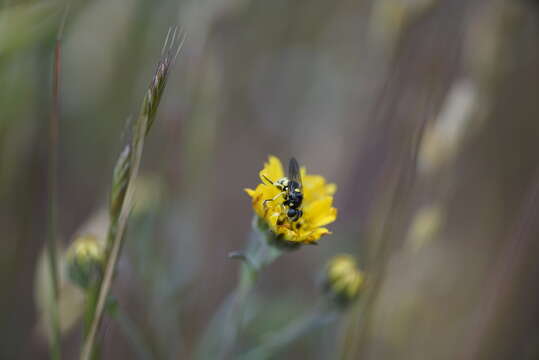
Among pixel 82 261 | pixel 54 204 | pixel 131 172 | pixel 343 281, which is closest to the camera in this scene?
pixel 131 172

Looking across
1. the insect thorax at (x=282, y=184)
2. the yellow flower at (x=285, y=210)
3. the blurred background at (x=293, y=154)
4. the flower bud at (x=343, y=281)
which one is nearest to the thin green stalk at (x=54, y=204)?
the blurred background at (x=293, y=154)

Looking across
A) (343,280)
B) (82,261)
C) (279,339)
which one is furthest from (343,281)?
(82,261)

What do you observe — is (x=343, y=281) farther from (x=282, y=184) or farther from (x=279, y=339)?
(x=282, y=184)

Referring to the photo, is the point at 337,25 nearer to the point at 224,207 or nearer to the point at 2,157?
the point at 224,207

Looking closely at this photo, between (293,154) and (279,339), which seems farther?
(293,154)

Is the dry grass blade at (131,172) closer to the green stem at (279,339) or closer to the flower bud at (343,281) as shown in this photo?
the green stem at (279,339)

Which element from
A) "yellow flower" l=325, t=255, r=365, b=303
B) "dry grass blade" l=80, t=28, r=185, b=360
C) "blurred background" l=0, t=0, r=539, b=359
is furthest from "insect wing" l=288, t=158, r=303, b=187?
"dry grass blade" l=80, t=28, r=185, b=360

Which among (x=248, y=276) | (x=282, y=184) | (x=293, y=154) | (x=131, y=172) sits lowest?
(x=131, y=172)
